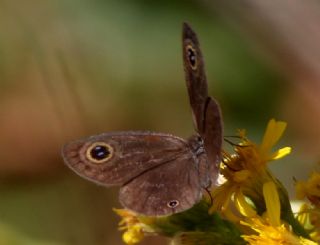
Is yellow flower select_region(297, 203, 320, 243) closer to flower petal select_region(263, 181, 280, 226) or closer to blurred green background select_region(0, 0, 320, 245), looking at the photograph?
flower petal select_region(263, 181, 280, 226)

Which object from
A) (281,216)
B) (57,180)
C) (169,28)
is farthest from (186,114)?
(281,216)

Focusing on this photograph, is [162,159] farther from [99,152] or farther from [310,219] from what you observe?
[310,219]

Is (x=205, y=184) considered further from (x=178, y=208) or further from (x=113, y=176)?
(x=113, y=176)

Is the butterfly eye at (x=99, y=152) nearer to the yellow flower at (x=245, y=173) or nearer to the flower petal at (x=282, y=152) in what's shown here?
the yellow flower at (x=245, y=173)

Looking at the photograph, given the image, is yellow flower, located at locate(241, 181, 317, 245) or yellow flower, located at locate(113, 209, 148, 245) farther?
yellow flower, located at locate(113, 209, 148, 245)

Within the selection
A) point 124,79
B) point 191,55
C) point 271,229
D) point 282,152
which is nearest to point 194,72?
point 191,55

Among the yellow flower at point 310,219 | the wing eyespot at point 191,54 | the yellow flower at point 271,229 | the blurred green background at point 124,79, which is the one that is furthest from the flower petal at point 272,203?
the blurred green background at point 124,79

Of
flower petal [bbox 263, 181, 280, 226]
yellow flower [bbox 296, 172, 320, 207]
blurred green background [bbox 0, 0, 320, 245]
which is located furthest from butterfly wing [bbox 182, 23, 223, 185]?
blurred green background [bbox 0, 0, 320, 245]
